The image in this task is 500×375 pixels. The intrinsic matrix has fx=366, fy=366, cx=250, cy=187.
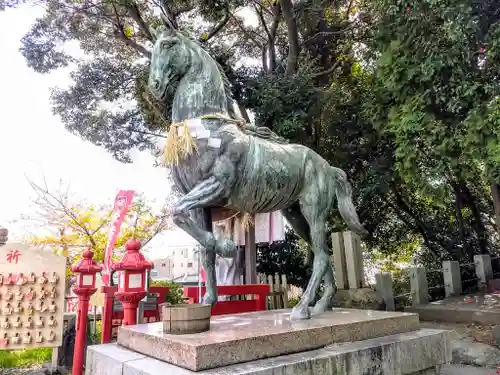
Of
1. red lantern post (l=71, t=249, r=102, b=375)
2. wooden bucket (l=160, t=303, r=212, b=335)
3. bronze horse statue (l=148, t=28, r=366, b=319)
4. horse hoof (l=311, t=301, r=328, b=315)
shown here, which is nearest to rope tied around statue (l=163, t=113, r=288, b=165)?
bronze horse statue (l=148, t=28, r=366, b=319)

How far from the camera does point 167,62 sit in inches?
131

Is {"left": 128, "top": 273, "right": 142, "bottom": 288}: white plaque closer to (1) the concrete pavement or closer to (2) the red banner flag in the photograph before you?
(1) the concrete pavement

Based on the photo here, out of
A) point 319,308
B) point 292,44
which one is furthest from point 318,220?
point 292,44

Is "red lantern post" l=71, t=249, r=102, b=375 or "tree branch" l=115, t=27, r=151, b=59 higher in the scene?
"tree branch" l=115, t=27, r=151, b=59

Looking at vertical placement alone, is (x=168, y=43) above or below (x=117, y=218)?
above

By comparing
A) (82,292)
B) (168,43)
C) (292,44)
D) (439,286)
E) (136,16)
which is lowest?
(439,286)

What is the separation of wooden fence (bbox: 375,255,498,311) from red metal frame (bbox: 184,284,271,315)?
2558mm

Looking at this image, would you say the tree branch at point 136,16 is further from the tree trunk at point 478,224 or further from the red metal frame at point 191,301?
the tree trunk at point 478,224

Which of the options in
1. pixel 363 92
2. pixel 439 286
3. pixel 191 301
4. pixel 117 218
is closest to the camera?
pixel 191 301

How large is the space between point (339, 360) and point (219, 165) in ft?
5.72

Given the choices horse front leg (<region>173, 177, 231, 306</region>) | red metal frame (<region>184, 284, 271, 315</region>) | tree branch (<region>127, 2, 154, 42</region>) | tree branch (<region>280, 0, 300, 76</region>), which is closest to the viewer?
horse front leg (<region>173, 177, 231, 306</region>)

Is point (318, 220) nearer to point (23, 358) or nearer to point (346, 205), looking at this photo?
point (346, 205)

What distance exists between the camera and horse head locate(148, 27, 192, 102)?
3.31 meters

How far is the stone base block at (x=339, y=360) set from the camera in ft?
7.17
